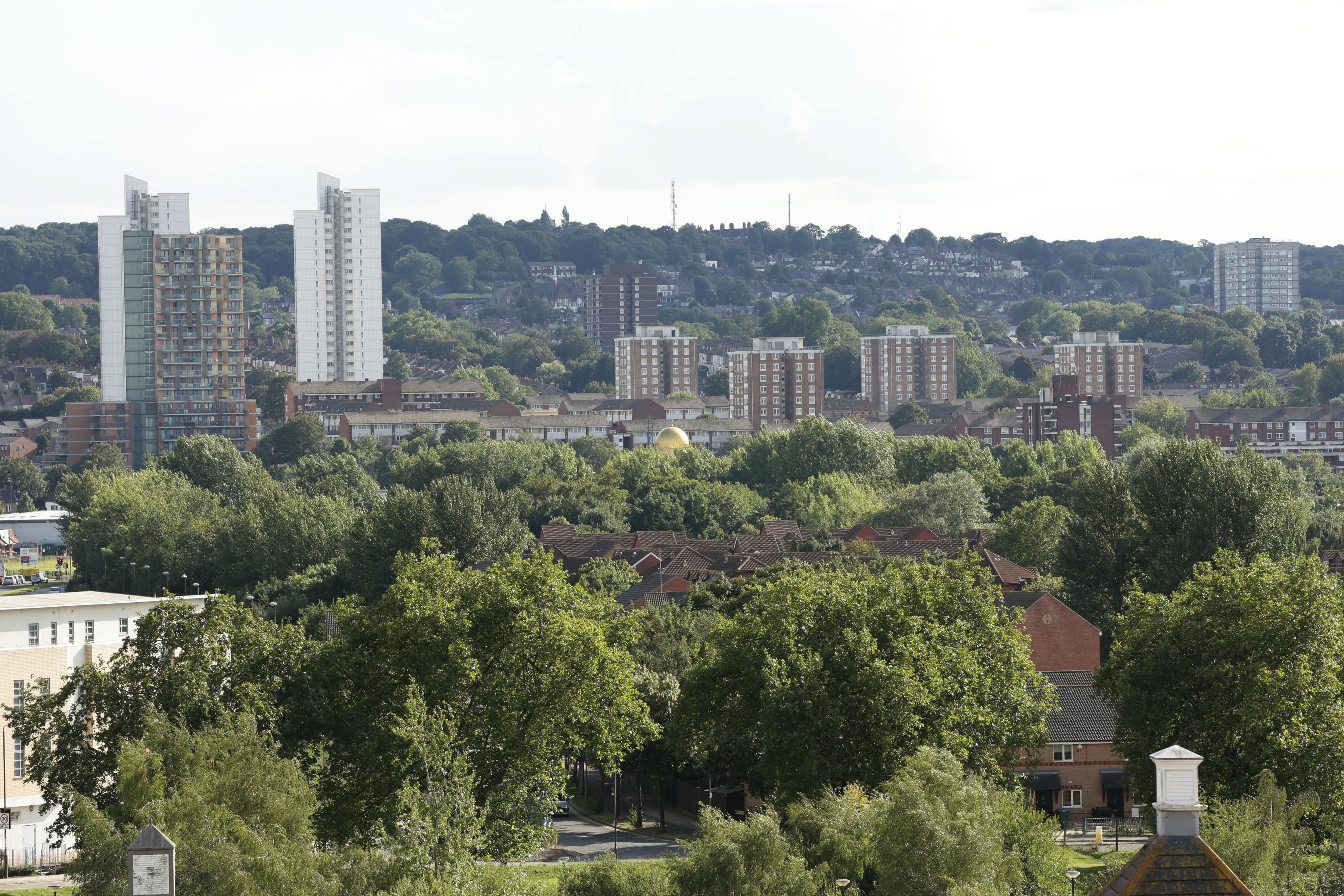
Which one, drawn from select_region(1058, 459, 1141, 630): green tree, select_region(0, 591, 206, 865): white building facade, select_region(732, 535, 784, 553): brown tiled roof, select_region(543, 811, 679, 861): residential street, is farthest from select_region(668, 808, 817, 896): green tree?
select_region(732, 535, 784, 553): brown tiled roof

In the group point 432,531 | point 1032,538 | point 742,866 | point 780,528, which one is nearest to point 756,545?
point 780,528

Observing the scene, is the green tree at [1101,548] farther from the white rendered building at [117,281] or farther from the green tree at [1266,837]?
the white rendered building at [117,281]

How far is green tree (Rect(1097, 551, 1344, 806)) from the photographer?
43969 mm

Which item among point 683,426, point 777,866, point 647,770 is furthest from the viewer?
point 683,426

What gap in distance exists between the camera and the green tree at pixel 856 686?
45.1m

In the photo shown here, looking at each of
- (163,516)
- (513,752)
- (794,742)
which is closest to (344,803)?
(513,752)

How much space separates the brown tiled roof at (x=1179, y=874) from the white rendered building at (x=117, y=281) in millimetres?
164477

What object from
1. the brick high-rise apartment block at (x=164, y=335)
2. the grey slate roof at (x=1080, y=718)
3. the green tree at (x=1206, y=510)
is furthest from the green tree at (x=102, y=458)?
the grey slate roof at (x=1080, y=718)

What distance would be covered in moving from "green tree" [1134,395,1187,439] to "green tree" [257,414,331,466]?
280 ft

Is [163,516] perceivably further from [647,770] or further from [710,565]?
[647,770]

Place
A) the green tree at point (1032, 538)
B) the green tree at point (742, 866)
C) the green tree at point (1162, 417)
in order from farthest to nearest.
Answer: the green tree at point (1162, 417)
the green tree at point (1032, 538)
the green tree at point (742, 866)

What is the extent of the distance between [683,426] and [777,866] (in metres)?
164

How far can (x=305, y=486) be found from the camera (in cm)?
13625

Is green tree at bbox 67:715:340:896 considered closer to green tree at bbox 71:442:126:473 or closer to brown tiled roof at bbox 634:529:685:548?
brown tiled roof at bbox 634:529:685:548
